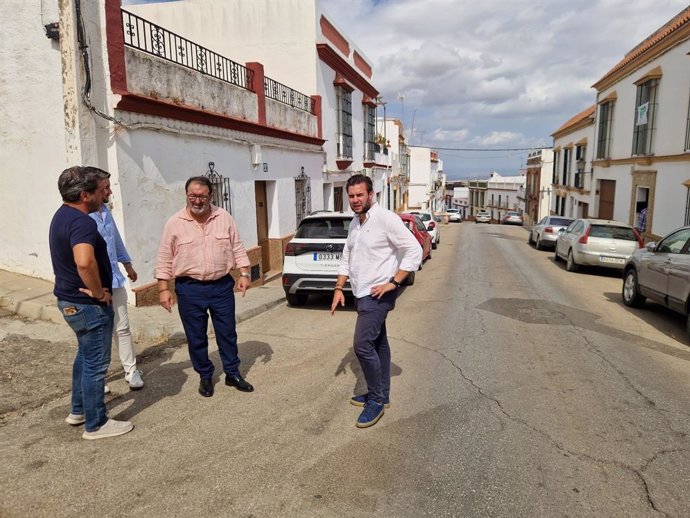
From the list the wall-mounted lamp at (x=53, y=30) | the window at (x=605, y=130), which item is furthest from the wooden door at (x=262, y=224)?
the window at (x=605, y=130)

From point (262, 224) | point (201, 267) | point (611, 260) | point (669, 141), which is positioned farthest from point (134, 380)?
point (669, 141)

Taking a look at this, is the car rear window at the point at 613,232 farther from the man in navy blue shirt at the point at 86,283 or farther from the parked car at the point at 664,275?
the man in navy blue shirt at the point at 86,283

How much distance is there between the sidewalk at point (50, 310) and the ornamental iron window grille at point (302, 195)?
6745mm

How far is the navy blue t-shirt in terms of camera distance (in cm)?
320

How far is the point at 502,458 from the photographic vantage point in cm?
328

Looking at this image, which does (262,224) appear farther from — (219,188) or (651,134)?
(651,134)

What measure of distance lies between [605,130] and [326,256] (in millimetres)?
20386

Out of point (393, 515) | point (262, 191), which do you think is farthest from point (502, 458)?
point (262, 191)

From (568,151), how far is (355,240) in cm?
3230

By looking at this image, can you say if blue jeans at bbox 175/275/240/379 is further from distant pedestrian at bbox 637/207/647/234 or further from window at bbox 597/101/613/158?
window at bbox 597/101/613/158

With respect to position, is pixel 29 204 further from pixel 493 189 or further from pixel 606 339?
pixel 493 189

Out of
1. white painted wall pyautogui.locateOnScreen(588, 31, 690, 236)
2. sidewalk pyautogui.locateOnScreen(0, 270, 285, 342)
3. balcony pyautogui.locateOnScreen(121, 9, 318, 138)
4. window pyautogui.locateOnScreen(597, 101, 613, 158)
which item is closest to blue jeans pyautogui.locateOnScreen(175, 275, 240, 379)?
sidewalk pyautogui.locateOnScreen(0, 270, 285, 342)

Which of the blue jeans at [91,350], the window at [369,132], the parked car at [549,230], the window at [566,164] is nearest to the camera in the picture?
the blue jeans at [91,350]

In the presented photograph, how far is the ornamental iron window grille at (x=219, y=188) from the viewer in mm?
9172
